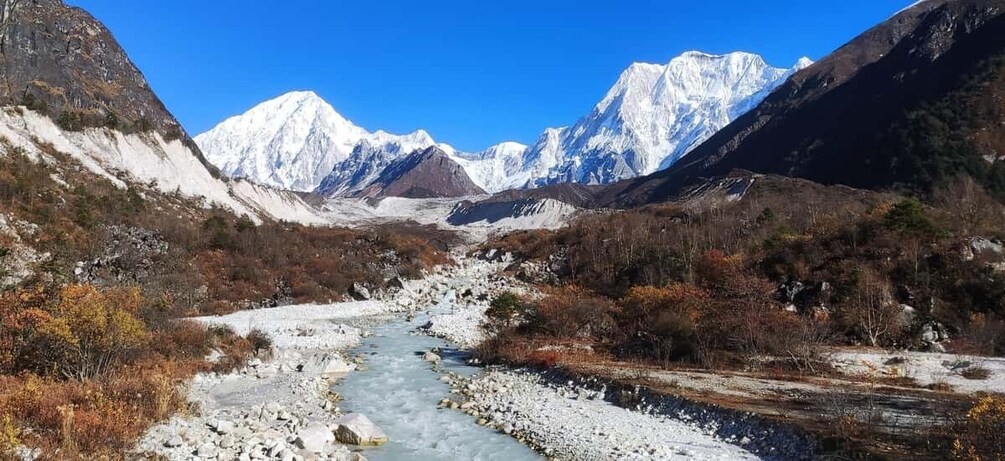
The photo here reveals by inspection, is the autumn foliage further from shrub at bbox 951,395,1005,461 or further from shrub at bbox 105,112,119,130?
shrub at bbox 105,112,119,130

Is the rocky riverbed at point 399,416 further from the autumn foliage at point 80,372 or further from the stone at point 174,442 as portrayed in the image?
the autumn foliage at point 80,372

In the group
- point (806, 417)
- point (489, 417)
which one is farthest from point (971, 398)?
point (489, 417)

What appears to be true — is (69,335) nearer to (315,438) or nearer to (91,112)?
(315,438)

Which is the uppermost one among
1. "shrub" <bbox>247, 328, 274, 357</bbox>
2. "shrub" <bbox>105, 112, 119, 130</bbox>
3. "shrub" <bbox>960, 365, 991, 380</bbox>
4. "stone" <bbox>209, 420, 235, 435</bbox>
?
"shrub" <bbox>105, 112, 119, 130</bbox>

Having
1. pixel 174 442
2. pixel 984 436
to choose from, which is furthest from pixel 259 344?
pixel 984 436

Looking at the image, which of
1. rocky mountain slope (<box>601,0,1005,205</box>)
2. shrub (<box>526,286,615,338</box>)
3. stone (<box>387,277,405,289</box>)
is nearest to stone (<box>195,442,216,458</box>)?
shrub (<box>526,286,615,338</box>)

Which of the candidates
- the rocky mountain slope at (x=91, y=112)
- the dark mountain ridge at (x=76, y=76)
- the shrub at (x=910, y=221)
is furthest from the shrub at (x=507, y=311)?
the dark mountain ridge at (x=76, y=76)

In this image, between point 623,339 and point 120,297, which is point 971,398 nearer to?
point 623,339
